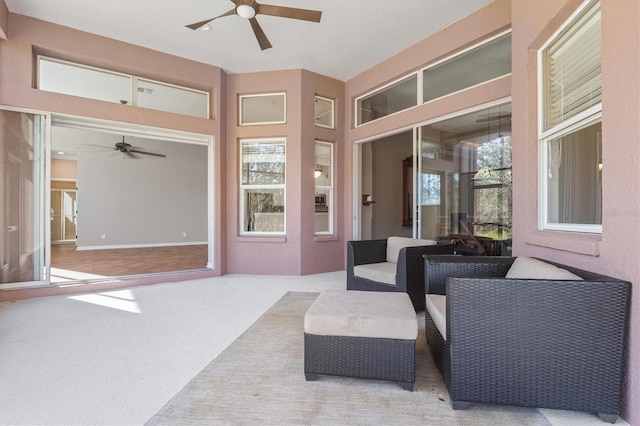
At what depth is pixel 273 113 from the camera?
16.6 ft

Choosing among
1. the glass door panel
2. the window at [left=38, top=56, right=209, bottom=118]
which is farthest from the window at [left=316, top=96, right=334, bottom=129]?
the glass door panel

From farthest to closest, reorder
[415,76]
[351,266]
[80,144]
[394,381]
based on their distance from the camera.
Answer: [80,144]
[415,76]
[351,266]
[394,381]

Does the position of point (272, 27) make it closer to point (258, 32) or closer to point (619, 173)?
point (258, 32)

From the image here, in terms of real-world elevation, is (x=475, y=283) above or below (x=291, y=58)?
below

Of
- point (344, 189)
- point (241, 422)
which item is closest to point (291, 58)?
point (344, 189)

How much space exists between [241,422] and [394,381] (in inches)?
33.2

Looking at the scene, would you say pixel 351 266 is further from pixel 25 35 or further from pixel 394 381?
pixel 25 35

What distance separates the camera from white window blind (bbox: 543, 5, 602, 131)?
6.25 feet

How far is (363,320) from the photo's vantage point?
5.54ft

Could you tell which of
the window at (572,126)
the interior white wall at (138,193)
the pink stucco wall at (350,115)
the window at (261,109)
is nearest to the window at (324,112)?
the pink stucco wall at (350,115)

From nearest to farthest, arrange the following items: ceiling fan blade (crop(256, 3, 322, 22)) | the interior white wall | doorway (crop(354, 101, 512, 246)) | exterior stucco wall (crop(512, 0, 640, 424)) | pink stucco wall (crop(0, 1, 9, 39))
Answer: exterior stucco wall (crop(512, 0, 640, 424)), ceiling fan blade (crop(256, 3, 322, 22)), pink stucco wall (crop(0, 1, 9, 39)), doorway (crop(354, 101, 512, 246)), the interior white wall

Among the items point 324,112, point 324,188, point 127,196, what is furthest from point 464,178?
point 127,196

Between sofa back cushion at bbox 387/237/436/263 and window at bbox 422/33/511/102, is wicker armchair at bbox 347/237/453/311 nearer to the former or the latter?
sofa back cushion at bbox 387/237/436/263

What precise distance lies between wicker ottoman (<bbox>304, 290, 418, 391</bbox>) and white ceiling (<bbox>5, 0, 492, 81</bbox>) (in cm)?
330
